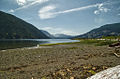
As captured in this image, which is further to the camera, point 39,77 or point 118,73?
point 39,77

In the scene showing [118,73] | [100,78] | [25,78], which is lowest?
[25,78]

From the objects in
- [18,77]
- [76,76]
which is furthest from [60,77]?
[18,77]

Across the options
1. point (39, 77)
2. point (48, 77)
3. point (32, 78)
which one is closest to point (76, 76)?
point (48, 77)

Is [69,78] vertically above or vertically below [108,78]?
below

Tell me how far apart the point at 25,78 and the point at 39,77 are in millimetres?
1223

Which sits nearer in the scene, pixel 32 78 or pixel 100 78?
pixel 100 78

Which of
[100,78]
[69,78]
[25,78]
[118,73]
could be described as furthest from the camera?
[25,78]

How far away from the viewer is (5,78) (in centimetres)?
854

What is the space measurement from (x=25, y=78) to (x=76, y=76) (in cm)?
444

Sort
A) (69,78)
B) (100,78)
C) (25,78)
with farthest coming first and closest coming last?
(25,78), (69,78), (100,78)

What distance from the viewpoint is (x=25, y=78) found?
850cm

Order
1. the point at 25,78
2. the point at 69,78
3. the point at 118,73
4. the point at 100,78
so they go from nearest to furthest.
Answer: the point at 118,73
the point at 100,78
the point at 69,78
the point at 25,78

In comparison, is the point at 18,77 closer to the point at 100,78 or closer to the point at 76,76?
the point at 76,76

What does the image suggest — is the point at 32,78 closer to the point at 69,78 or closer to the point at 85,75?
the point at 69,78
